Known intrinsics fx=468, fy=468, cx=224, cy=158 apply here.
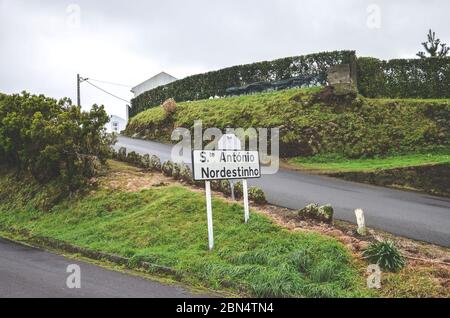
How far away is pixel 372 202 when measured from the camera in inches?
448

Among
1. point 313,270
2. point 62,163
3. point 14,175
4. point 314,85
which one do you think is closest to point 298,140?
point 314,85

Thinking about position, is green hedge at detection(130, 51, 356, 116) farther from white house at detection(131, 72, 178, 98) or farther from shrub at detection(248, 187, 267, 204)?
white house at detection(131, 72, 178, 98)

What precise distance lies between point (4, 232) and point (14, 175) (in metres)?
3.52

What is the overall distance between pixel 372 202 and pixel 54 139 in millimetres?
8445

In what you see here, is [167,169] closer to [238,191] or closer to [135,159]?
[135,159]

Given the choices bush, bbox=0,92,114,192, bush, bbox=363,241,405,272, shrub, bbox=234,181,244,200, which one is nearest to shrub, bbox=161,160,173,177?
bush, bbox=0,92,114,192

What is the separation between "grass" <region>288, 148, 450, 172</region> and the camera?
560 inches

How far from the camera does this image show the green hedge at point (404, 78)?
17.6m

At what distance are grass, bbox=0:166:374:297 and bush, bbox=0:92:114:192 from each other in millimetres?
806

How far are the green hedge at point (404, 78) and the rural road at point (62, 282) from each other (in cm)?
1374

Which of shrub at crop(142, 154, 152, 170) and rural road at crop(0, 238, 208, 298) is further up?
shrub at crop(142, 154, 152, 170)

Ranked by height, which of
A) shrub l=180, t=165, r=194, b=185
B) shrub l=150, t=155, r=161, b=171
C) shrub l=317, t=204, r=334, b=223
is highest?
shrub l=150, t=155, r=161, b=171

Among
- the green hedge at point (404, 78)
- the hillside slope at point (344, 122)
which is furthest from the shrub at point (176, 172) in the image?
the green hedge at point (404, 78)
